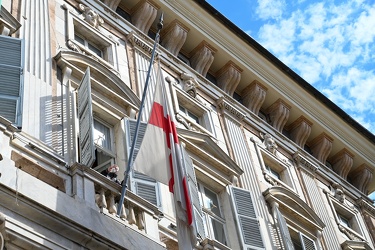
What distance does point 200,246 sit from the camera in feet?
41.9

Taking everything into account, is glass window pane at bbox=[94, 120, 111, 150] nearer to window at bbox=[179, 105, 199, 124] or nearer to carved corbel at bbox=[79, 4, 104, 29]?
carved corbel at bbox=[79, 4, 104, 29]

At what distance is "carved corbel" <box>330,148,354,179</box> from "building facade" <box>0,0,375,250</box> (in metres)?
0.03

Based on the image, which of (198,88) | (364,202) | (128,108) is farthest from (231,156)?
(364,202)

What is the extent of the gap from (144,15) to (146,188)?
6.35m

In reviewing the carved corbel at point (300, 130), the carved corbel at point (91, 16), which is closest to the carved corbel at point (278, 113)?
the carved corbel at point (300, 130)

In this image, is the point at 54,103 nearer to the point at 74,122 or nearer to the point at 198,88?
the point at 74,122

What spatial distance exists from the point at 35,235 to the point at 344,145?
15530 mm

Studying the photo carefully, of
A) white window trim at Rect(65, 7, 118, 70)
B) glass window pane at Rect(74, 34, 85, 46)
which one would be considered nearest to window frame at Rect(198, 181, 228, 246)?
white window trim at Rect(65, 7, 118, 70)

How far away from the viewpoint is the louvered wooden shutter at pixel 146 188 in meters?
13.1

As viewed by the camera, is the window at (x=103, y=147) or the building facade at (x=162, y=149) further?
the window at (x=103, y=147)

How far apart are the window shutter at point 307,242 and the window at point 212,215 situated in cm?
272

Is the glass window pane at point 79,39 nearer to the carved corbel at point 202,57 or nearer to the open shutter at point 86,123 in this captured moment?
the open shutter at point 86,123

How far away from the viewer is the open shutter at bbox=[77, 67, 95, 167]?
11938 millimetres

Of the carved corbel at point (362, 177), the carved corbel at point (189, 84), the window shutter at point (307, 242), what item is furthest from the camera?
the carved corbel at point (362, 177)
